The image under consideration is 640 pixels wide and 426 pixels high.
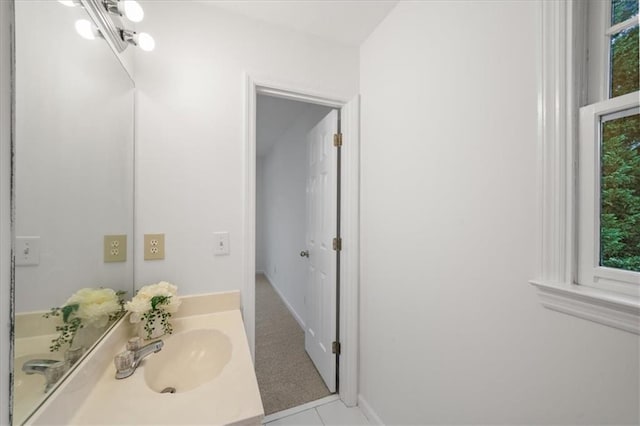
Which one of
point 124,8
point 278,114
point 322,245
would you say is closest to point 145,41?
point 124,8

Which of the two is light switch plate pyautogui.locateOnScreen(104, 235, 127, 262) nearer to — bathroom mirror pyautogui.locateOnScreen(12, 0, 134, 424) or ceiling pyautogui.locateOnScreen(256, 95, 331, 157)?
bathroom mirror pyautogui.locateOnScreen(12, 0, 134, 424)

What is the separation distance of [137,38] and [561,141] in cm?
167

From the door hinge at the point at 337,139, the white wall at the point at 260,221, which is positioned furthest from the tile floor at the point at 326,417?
the white wall at the point at 260,221

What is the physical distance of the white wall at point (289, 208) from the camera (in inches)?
112

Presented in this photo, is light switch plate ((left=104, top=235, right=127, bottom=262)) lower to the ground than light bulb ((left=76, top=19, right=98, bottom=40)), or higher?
lower

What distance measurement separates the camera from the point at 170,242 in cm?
130

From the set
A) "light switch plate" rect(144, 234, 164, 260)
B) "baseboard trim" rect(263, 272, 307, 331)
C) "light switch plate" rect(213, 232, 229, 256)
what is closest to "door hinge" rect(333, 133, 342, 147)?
"light switch plate" rect(213, 232, 229, 256)

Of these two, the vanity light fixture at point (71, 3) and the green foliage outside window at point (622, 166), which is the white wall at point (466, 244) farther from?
the vanity light fixture at point (71, 3)

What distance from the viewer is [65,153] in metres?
0.71

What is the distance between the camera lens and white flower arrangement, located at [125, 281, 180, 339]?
1.04 meters

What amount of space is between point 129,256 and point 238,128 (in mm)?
859

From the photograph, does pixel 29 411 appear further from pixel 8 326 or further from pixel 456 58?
pixel 456 58
